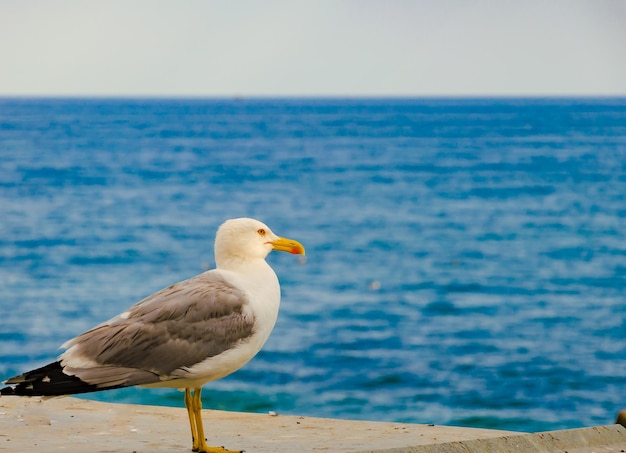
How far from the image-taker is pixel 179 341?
6.41 meters

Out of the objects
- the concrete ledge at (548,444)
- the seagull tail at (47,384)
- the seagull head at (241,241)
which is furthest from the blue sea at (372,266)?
the seagull tail at (47,384)

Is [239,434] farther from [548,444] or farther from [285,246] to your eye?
[548,444]

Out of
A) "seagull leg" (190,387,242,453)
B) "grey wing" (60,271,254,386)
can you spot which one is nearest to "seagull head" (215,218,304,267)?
"grey wing" (60,271,254,386)

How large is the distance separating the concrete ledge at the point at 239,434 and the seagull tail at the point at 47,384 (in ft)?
2.34

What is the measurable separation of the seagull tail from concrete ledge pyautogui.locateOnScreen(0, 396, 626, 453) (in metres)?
0.71

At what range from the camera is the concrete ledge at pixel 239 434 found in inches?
268

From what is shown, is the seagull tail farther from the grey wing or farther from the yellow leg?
the yellow leg

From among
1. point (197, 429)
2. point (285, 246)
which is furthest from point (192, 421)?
point (285, 246)

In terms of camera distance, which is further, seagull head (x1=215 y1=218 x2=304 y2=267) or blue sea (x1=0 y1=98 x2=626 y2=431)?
blue sea (x1=0 y1=98 x2=626 y2=431)

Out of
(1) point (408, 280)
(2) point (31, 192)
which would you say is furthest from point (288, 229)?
(2) point (31, 192)

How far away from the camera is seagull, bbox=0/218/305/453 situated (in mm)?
6250

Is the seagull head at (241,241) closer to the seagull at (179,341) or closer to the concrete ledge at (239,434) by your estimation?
the seagull at (179,341)

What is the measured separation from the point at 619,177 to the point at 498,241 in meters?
28.4

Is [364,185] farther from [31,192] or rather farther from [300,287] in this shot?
[300,287]
